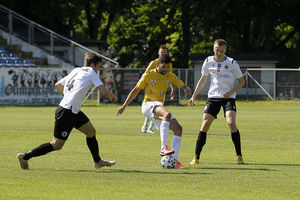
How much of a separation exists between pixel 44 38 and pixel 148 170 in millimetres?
33345

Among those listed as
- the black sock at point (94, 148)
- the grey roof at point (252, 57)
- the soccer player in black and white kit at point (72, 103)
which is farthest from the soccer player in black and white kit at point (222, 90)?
the grey roof at point (252, 57)

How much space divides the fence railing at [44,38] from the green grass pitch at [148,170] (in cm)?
2308

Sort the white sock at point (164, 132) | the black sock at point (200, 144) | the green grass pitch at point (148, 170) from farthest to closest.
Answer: the black sock at point (200, 144) < the white sock at point (164, 132) < the green grass pitch at point (148, 170)

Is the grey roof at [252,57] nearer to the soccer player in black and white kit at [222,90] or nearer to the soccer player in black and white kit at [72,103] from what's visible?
the soccer player in black and white kit at [222,90]

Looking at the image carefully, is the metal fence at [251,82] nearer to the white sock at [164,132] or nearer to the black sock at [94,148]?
the white sock at [164,132]

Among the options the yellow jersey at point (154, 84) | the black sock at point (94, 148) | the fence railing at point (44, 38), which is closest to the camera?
the black sock at point (94, 148)

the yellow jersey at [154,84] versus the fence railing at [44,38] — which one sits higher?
the fence railing at [44,38]

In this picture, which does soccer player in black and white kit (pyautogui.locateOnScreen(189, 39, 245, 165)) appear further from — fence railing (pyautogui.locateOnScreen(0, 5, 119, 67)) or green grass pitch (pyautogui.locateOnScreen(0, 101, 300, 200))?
fence railing (pyautogui.locateOnScreen(0, 5, 119, 67))

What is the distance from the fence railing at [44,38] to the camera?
4244 centimetres

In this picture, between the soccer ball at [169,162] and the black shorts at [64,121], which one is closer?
the black shorts at [64,121]

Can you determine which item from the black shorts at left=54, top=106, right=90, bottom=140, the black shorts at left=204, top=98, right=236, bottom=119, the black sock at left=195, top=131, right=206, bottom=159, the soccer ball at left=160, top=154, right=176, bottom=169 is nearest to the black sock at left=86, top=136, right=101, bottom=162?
the black shorts at left=54, top=106, right=90, bottom=140

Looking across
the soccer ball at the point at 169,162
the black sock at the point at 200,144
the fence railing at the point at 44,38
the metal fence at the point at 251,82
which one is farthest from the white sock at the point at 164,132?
the fence railing at the point at 44,38

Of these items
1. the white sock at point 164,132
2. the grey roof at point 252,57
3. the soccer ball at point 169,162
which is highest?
the grey roof at point 252,57

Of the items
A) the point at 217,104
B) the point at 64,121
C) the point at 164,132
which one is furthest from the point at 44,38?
the point at 64,121
